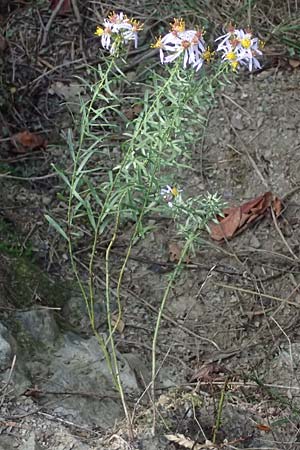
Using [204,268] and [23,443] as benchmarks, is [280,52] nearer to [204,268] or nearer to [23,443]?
[204,268]

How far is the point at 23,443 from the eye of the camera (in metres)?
2.14

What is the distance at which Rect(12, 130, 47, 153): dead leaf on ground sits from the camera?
3471mm

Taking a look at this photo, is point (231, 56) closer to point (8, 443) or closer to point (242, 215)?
point (8, 443)

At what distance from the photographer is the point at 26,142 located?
3484mm

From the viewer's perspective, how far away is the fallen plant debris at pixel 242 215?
3.22 metres

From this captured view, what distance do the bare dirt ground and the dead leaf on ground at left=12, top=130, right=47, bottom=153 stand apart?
0.08 feet

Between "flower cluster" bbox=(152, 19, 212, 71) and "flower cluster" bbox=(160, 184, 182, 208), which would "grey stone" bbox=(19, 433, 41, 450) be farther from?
"flower cluster" bbox=(152, 19, 212, 71)

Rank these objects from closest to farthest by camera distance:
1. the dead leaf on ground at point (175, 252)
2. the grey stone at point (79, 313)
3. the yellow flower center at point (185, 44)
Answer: the yellow flower center at point (185, 44) → the grey stone at point (79, 313) → the dead leaf on ground at point (175, 252)

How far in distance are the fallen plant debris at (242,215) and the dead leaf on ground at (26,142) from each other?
2.59 feet

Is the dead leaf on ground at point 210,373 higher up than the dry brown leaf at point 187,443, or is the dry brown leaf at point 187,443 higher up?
the dry brown leaf at point 187,443

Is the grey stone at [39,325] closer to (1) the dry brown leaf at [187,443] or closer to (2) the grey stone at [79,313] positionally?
(2) the grey stone at [79,313]

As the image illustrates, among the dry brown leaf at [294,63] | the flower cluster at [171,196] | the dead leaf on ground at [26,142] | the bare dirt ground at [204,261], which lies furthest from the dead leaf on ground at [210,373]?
the dry brown leaf at [294,63]

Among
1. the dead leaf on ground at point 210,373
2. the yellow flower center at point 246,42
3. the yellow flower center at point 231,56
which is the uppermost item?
the yellow flower center at point 246,42

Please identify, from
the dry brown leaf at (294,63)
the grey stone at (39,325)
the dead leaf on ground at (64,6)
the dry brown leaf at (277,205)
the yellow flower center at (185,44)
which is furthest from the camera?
the dead leaf on ground at (64,6)
